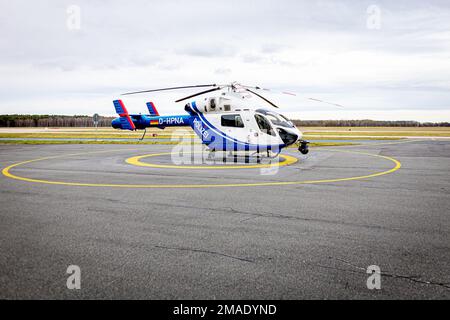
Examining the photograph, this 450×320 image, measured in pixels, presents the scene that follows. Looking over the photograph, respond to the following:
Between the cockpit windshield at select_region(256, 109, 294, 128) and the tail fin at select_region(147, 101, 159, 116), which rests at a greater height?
the tail fin at select_region(147, 101, 159, 116)

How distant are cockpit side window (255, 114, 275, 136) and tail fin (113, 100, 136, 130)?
437 inches

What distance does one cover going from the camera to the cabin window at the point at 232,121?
17975 millimetres

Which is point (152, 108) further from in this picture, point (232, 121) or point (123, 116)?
point (232, 121)

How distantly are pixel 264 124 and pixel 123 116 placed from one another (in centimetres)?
1270

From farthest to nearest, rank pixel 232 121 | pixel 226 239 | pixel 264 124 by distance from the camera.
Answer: pixel 232 121 → pixel 264 124 → pixel 226 239

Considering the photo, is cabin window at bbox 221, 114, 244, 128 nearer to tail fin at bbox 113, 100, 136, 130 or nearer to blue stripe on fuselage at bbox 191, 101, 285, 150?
blue stripe on fuselage at bbox 191, 101, 285, 150

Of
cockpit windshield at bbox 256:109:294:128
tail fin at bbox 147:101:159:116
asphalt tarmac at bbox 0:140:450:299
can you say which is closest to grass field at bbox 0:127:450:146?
tail fin at bbox 147:101:159:116

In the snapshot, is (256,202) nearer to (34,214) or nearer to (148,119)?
(34,214)

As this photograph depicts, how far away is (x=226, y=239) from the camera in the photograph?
238 inches

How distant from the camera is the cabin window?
17975 mm

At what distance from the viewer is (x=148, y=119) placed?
76.1 feet

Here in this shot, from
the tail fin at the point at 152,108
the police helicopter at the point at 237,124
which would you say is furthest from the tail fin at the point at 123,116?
the police helicopter at the point at 237,124

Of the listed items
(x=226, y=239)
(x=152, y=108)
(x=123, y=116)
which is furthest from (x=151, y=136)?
(x=226, y=239)
